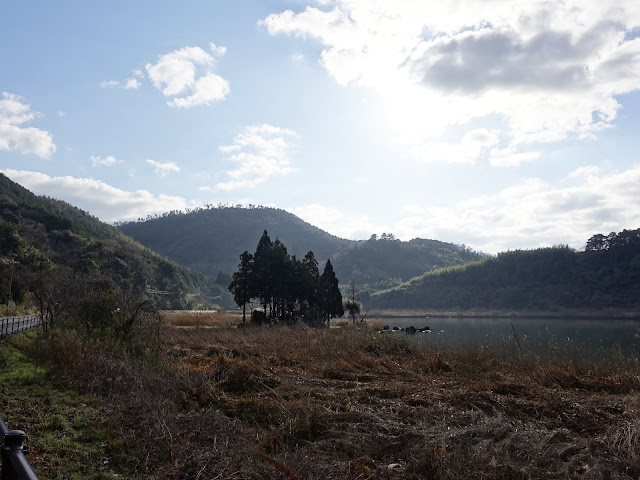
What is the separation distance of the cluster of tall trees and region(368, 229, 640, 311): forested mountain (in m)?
62.9

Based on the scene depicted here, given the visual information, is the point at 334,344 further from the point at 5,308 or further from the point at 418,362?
the point at 5,308

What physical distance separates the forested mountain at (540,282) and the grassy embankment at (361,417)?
84.8m

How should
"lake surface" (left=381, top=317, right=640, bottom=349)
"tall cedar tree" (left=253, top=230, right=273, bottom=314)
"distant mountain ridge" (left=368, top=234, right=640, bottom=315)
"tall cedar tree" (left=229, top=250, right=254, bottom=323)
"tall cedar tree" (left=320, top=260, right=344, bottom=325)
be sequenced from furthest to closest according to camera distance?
"distant mountain ridge" (left=368, top=234, right=640, bottom=315) < "tall cedar tree" (left=320, top=260, right=344, bottom=325) < "tall cedar tree" (left=229, top=250, right=254, bottom=323) < "tall cedar tree" (left=253, top=230, right=273, bottom=314) < "lake surface" (left=381, top=317, right=640, bottom=349)

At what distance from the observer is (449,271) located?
13038cm

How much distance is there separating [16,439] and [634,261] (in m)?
107

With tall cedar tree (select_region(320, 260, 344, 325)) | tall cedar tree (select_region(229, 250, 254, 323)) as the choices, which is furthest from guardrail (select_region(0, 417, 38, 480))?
tall cedar tree (select_region(320, 260, 344, 325))

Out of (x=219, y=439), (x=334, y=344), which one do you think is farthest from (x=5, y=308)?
(x=219, y=439)

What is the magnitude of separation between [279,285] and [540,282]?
83.0 metres

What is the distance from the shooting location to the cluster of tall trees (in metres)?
41.8

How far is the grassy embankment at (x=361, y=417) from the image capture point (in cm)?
635

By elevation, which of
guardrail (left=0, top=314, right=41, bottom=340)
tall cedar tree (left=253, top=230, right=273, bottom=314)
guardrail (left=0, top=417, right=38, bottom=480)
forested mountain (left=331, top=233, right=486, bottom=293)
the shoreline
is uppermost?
forested mountain (left=331, top=233, right=486, bottom=293)

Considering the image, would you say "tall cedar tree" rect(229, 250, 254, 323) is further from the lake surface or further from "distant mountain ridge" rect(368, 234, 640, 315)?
"distant mountain ridge" rect(368, 234, 640, 315)

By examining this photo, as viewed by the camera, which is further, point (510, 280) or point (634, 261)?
point (510, 280)

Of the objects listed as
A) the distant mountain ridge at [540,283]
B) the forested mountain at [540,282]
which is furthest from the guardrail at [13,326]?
the forested mountain at [540,282]
